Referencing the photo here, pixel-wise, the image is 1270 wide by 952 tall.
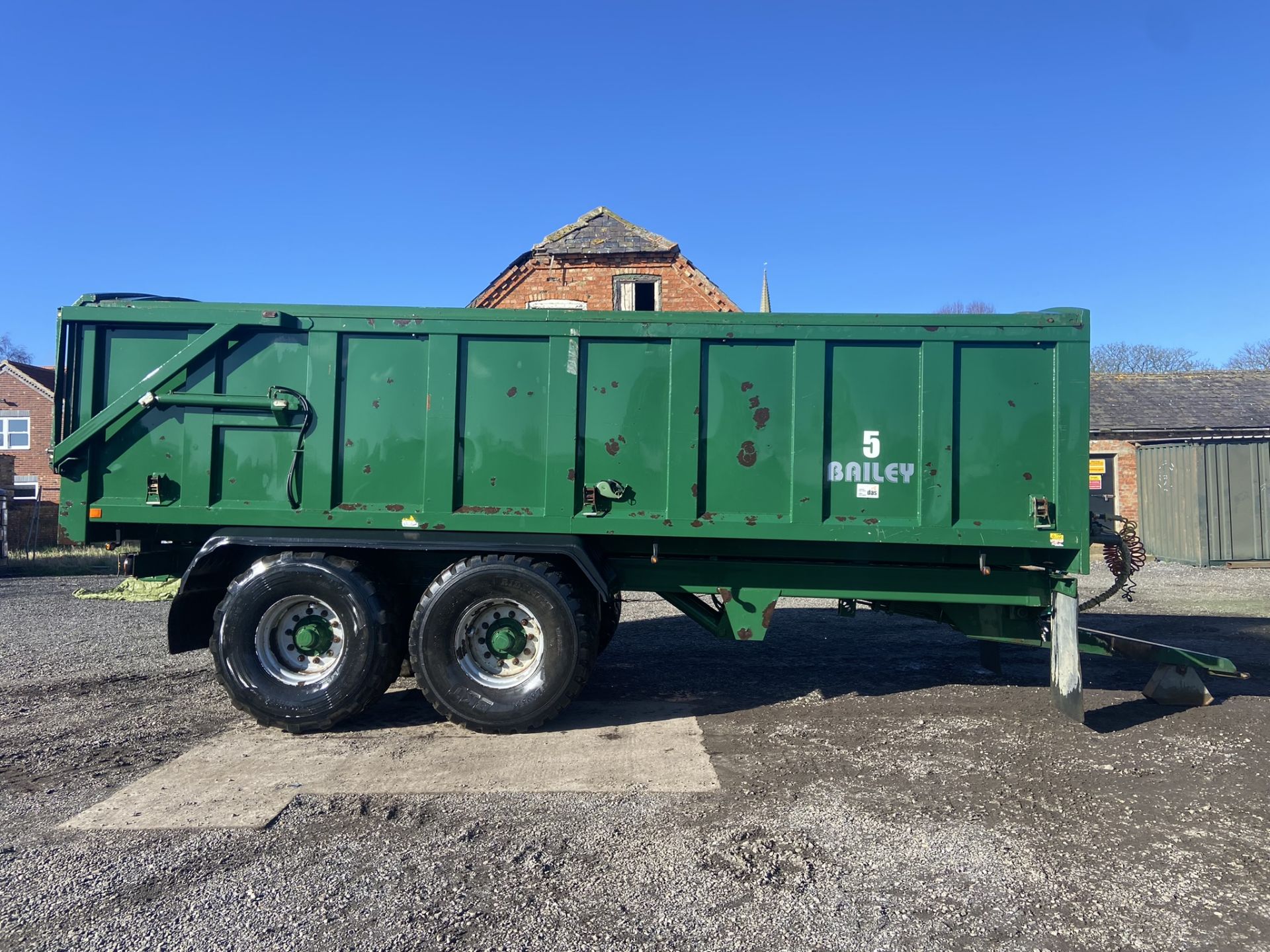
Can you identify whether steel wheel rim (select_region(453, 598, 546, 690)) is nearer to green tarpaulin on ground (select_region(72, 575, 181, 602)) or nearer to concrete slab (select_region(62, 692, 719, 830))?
concrete slab (select_region(62, 692, 719, 830))

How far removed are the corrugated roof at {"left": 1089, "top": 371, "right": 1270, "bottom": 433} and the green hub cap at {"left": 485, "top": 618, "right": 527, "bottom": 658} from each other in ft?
57.8

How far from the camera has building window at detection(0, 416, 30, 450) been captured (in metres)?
30.8

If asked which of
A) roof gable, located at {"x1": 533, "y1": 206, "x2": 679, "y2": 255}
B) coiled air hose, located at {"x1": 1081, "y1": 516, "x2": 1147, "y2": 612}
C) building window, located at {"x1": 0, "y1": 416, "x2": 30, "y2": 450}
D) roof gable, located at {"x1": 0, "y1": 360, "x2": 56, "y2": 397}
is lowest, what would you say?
coiled air hose, located at {"x1": 1081, "y1": 516, "x2": 1147, "y2": 612}

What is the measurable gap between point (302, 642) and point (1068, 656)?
17.8 ft

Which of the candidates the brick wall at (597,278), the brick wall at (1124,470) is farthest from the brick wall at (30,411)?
the brick wall at (1124,470)

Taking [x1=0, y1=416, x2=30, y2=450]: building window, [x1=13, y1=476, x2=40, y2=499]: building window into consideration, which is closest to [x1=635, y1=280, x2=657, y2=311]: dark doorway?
[x1=13, y1=476, x2=40, y2=499]: building window

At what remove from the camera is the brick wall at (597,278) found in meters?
18.6

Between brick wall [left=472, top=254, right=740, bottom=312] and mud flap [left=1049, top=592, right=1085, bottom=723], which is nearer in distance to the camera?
mud flap [left=1049, top=592, right=1085, bottom=723]

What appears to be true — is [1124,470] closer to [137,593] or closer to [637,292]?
[637,292]

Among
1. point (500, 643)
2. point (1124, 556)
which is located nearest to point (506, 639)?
point (500, 643)

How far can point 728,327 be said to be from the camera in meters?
5.45

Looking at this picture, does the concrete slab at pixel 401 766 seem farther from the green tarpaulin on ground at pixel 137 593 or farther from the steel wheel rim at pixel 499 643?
the green tarpaulin on ground at pixel 137 593

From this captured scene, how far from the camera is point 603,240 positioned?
18.7m

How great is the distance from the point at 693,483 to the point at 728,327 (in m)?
1.14
